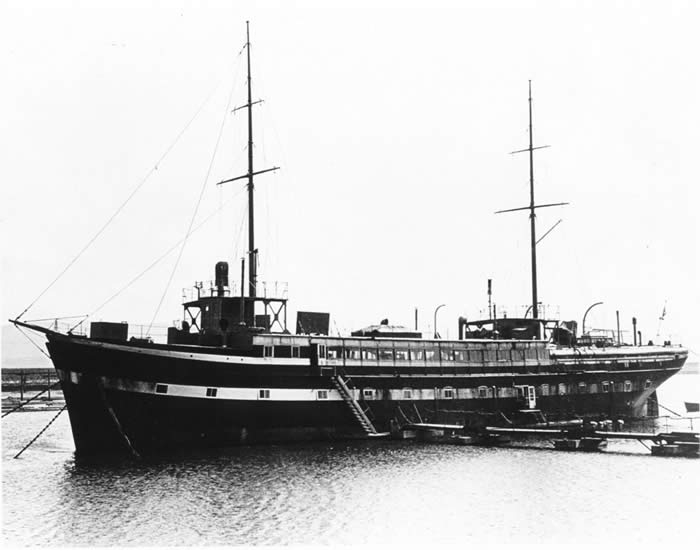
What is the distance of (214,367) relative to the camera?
110ft

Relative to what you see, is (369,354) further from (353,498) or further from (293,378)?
(353,498)

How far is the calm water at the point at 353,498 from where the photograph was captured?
19375 mm

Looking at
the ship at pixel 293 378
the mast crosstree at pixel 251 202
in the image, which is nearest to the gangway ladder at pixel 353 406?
the ship at pixel 293 378

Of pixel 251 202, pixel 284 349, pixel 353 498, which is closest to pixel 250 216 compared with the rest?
pixel 251 202

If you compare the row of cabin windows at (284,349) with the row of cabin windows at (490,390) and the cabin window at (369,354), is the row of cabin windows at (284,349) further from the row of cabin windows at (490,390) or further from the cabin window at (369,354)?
the cabin window at (369,354)

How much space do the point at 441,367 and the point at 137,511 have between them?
75.0 ft

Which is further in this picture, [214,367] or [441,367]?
[441,367]

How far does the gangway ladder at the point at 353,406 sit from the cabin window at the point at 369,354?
6.77 ft

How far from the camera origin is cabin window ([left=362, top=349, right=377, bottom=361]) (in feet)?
128

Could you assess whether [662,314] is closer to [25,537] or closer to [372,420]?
[372,420]

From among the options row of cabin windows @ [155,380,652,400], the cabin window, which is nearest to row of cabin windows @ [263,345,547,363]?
the cabin window

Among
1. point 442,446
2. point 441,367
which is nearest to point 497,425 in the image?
point 441,367

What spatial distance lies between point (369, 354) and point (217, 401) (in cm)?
887

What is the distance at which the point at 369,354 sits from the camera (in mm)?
39000
